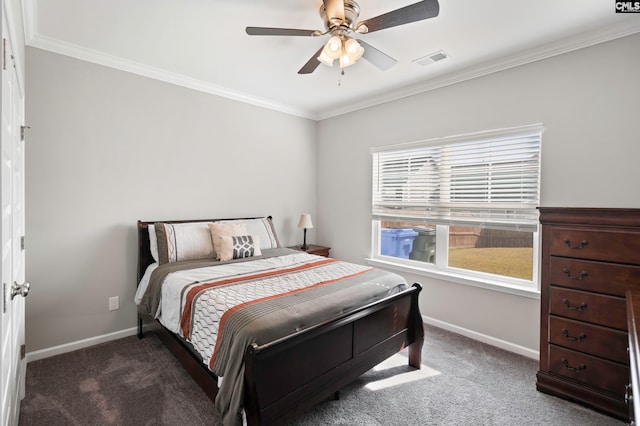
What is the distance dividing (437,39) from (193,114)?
2.52 m

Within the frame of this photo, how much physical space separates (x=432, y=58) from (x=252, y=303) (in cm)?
256

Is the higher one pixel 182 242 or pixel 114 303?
pixel 182 242

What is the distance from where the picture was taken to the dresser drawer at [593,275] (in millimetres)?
1901

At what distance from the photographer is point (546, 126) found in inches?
104

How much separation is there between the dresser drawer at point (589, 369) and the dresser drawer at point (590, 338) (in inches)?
1.6

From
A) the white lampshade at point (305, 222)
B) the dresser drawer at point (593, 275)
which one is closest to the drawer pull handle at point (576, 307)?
the dresser drawer at point (593, 275)

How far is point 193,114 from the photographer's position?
345cm

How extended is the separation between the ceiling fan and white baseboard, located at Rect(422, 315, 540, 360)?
2623 mm

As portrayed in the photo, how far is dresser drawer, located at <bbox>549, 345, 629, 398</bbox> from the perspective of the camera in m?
1.95

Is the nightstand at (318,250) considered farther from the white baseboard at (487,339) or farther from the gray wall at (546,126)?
the white baseboard at (487,339)

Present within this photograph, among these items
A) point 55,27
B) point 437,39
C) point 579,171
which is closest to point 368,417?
point 579,171

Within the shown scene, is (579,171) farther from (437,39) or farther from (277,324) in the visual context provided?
(277,324)

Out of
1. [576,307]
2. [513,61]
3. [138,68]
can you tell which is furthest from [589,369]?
[138,68]

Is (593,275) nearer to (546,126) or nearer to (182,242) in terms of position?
(546,126)
